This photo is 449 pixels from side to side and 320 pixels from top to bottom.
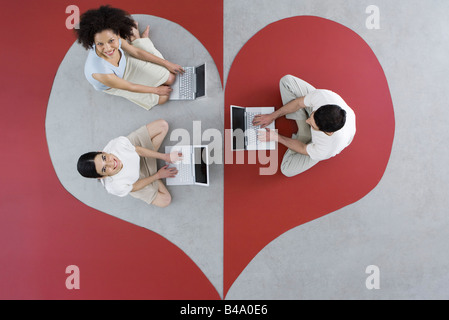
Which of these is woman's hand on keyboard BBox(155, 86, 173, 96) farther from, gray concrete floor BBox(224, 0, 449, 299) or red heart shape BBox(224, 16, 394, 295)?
gray concrete floor BBox(224, 0, 449, 299)

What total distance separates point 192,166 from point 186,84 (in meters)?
0.83

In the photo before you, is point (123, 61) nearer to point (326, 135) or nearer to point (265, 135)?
point (265, 135)

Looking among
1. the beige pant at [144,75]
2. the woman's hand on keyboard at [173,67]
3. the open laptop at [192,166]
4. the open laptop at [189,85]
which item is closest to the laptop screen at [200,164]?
the open laptop at [192,166]

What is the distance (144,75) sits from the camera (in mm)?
2801

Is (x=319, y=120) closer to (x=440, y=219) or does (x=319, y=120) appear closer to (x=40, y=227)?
(x=440, y=219)

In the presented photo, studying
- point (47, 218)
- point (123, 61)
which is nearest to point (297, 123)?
point (123, 61)

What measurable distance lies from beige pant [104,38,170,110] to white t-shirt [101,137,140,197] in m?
0.48

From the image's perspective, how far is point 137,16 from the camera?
3.03 m

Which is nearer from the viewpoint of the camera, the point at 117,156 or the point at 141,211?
the point at 117,156

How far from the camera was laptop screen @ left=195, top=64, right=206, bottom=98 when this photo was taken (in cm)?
285

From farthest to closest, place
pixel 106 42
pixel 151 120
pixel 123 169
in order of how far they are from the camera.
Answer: pixel 151 120 < pixel 123 169 < pixel 106 42

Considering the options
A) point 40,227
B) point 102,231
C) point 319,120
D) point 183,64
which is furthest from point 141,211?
point 319,120

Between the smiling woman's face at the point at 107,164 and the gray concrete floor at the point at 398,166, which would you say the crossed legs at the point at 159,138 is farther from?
the gray concrete floor at the point at 398,166

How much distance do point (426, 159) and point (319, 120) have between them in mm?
1587
